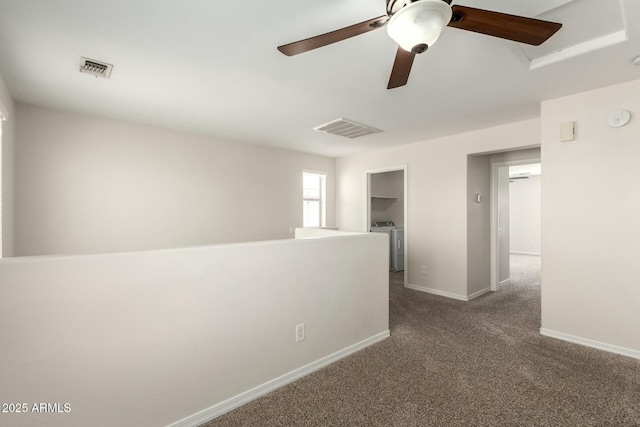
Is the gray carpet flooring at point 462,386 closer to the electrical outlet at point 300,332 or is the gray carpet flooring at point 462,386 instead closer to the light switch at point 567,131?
the electrical outlet at point 300,332

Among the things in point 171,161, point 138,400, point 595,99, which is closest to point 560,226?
point 595,99

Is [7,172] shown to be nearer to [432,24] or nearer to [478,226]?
[432,24]

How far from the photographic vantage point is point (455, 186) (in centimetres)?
423

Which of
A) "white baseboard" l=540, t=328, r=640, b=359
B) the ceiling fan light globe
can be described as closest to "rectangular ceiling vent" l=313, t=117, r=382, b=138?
the ceiling fan light globe

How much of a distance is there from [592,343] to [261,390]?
3108mm

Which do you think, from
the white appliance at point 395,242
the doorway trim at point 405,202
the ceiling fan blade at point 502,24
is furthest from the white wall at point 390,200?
the ceiling fan blade at point 502,24

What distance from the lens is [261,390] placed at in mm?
2027

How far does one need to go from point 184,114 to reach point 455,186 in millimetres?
3780

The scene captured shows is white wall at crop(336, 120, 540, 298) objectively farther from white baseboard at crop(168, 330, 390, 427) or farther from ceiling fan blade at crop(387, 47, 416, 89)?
ceiling fan blade at crop(387, 47, 416, 89)

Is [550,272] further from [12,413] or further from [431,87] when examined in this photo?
[12,413]

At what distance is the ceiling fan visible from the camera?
120cm

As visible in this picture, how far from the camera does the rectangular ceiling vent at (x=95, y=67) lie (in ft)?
7.11

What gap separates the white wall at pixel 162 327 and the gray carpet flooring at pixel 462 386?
0.27 meters

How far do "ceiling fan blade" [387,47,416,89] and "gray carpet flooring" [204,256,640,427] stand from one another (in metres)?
2.15
